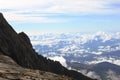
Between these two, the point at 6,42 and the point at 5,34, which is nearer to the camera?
the point at 6,42

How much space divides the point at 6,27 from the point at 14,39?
6.17 metres

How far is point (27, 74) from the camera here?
55.1m

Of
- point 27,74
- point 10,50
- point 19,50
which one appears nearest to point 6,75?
point 27,74

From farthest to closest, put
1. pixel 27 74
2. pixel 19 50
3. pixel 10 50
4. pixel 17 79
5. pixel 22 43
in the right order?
pixel 22 43 → pixel 19 50 → pixel 10 50 → pixel 27 74 → pixel 17 79

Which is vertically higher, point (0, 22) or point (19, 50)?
point (0, 22)

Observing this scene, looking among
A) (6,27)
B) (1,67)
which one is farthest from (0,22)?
(1,67)

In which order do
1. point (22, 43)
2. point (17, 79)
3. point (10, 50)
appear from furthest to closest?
point (22, 43) < point (10, 50) < point (17, 79)

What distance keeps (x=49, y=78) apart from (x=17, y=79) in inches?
293

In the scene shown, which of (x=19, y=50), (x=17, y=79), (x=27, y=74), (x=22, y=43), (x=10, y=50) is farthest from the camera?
(x=22, y=43)

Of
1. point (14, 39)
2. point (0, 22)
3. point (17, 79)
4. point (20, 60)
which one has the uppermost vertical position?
point (0, 22)

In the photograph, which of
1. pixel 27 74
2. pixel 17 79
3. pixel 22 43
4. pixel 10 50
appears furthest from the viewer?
pixel 22 43

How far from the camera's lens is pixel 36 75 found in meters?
55.6

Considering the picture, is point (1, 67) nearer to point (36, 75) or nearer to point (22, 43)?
point (36, 75)

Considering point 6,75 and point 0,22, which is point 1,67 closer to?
point 6,75
